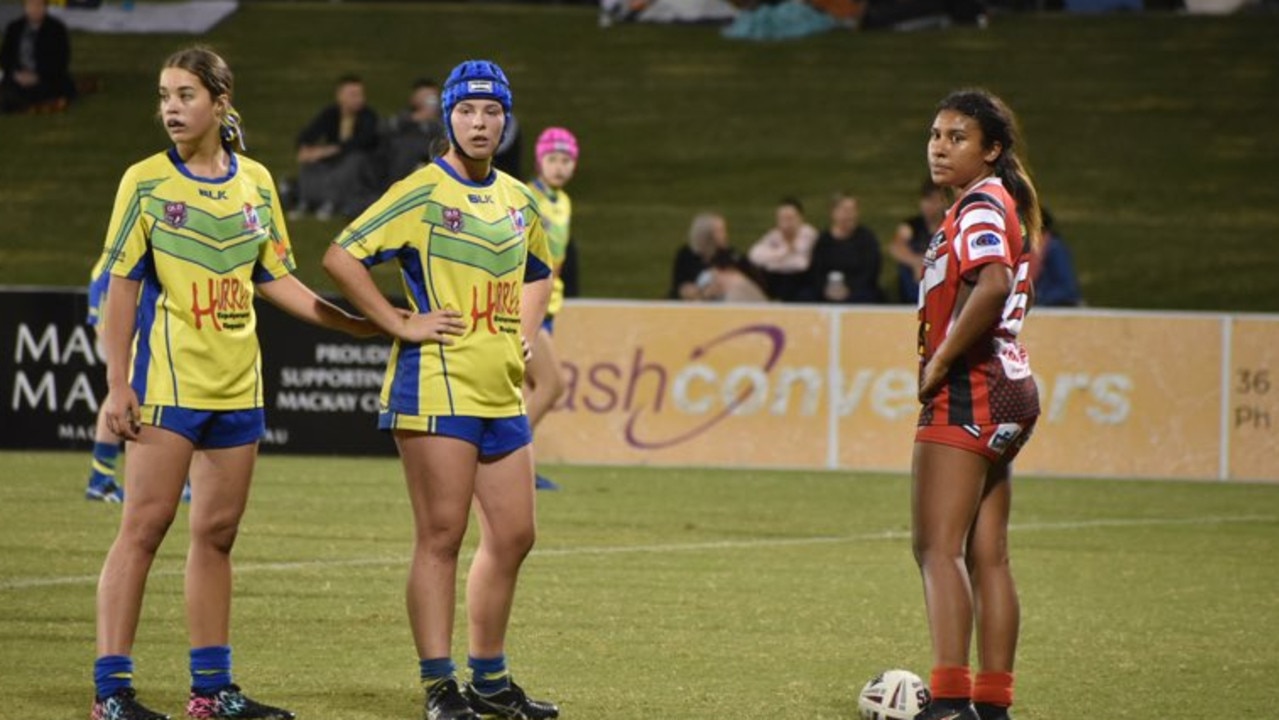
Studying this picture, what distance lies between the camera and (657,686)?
8016mm

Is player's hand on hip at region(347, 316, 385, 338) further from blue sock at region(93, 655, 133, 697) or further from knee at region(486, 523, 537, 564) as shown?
blue sock at region(93, 655, 133, 697)

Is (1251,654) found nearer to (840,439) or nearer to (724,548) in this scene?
(724,548)

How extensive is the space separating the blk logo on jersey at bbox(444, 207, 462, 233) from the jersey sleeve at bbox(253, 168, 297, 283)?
578mm

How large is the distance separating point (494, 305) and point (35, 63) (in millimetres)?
20093

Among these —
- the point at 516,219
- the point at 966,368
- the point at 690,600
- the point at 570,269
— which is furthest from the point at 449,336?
the point at 570,269

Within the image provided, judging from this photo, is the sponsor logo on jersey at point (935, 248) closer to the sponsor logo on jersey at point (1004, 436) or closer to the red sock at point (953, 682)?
the sponsor logo on jersey at point (1004, 436)

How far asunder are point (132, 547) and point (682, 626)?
3060mm

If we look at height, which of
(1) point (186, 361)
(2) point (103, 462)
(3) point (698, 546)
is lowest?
(3) point (698, 546)

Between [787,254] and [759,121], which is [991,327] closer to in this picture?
[787,254]

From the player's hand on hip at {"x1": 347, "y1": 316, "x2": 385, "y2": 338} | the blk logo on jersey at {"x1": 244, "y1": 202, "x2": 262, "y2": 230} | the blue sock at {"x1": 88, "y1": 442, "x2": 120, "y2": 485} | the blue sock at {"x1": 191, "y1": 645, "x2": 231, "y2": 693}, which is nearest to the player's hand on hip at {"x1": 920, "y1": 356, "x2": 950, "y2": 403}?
the player's hand on hip at {"x1": 347, "y1": 316, "x2": 385, "y2": 338}

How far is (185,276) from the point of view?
7.02 meters

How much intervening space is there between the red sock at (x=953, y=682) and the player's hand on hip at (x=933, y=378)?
2.66 feet

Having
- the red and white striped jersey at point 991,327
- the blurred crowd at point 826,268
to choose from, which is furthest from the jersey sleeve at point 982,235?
the blurred crowd at point 826,268

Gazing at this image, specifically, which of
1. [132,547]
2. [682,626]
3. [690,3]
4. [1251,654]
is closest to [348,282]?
[132,547]
